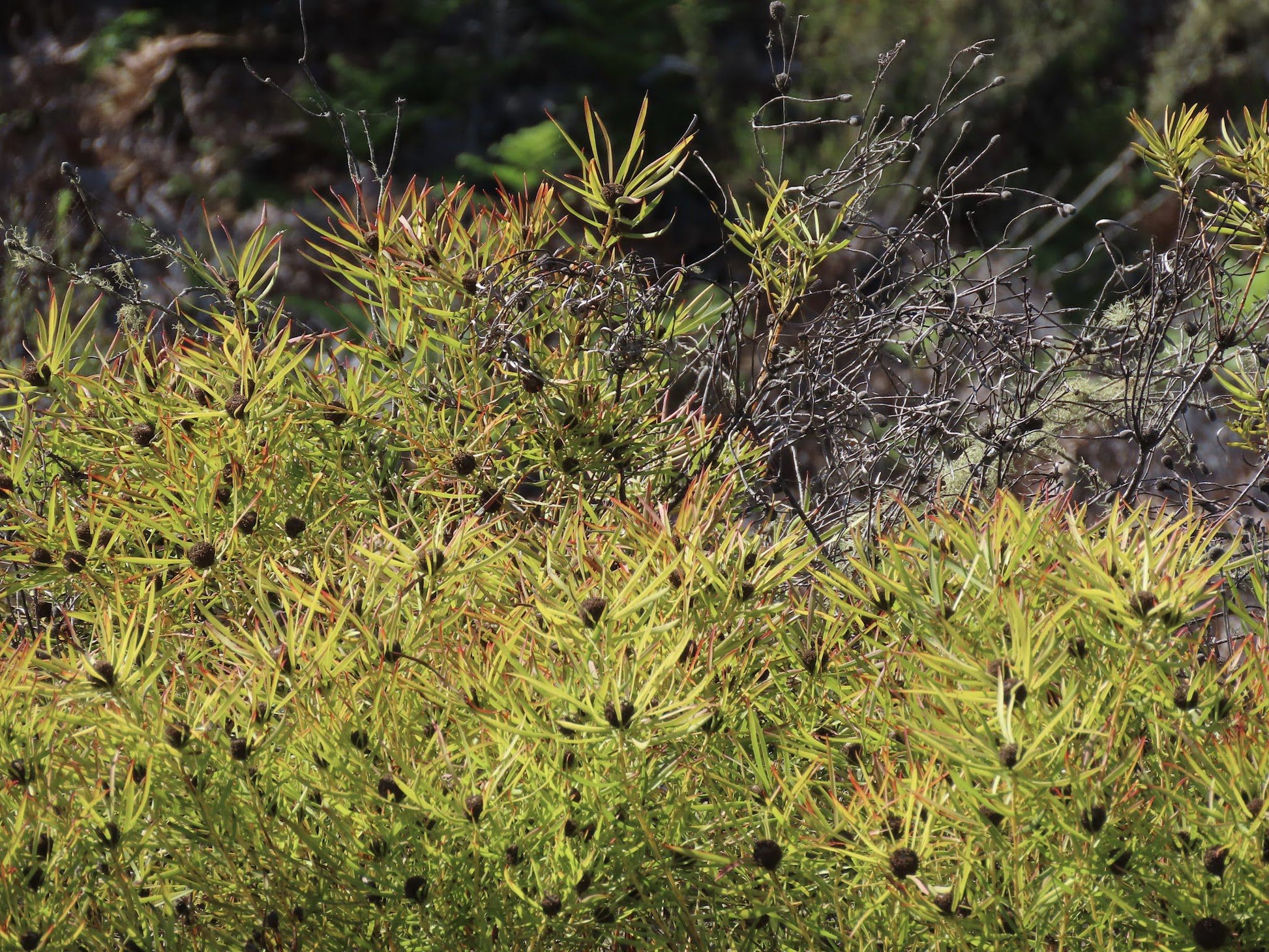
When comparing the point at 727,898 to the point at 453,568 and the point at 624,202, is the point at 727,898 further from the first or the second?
the point at 624,202

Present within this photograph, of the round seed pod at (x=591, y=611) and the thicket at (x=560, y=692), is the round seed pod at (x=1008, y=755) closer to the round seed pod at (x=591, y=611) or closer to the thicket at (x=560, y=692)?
the thicket at (x=560, y=692)

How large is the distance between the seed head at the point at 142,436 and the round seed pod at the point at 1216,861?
870 millimetres

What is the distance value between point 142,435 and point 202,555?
0.16 meters

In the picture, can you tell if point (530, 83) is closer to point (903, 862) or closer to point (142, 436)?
point (142, 436)

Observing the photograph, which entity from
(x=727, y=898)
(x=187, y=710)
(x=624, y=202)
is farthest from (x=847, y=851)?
(x=624, y=202)

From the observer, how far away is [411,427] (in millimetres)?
1113

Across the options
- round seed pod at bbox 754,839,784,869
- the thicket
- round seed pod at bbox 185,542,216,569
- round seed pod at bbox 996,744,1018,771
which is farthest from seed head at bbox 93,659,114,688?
round seed pod at bbox 996,744,1018,771

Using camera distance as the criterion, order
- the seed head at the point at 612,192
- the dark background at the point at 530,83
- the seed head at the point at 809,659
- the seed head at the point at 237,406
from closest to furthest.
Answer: the seed head at the point at 809,659 < the seed head at the point at 237,406 < the seed head at the point at 612,192 < the dark background at the point at 530,83

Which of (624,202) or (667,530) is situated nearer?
(667,530)

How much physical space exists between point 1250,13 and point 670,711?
6.92 meters

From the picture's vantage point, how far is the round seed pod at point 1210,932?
681mm

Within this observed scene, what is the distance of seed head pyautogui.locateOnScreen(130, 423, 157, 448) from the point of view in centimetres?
104

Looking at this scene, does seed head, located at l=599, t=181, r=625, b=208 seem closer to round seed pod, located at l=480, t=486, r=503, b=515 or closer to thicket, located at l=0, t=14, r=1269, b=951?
thicket, located at l=0, t=14, r=1269, b=951

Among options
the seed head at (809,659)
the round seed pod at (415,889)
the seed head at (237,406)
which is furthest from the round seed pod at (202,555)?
the seed head at (809,659)
